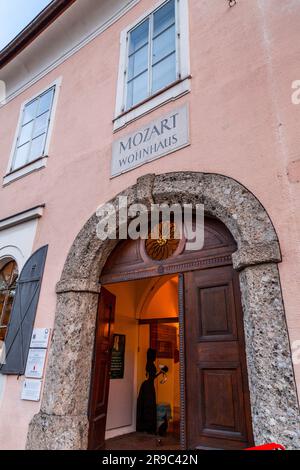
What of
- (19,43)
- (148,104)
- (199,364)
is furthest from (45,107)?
(199,364)

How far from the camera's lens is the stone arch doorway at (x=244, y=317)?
2.07 meters

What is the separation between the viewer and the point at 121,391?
5.71 metres

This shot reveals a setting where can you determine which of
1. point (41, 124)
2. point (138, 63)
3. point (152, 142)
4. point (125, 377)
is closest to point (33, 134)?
point (41, 124)

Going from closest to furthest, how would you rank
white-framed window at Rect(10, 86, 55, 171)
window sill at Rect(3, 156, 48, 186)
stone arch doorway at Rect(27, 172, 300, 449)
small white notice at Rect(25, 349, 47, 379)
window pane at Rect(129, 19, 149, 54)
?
stone arch doorway at Rect(27, 172, 300, 449)
small white notice at Rect(25, 349, 47, 379)
window pane at Rect(129, 19, 149, 54)
window sill at Rect(3, 156, 48, 186)
white-framed window at Rect(10, 86, 55, 171)

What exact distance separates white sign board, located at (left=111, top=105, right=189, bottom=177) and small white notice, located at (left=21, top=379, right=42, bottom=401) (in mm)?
2562

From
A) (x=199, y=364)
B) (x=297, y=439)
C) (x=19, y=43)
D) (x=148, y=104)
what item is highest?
(x=19, y=43)

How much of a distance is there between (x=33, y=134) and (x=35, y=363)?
388 centimetres

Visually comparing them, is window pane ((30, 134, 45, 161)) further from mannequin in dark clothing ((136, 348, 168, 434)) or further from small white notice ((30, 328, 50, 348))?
mannequin in dark clothing ((136, 348, 168, 434))

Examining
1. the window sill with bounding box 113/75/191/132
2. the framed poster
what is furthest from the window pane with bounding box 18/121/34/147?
the framed poster

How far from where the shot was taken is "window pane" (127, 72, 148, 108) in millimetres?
4090

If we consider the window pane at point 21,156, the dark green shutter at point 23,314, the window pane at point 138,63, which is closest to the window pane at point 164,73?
the window pane at point 138,63

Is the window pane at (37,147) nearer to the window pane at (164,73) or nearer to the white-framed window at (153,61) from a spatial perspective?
the white-framed window at (153,61)
